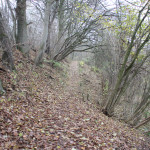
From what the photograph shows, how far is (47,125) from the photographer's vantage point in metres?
4.16

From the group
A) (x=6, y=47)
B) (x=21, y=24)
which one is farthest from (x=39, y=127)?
(x=21, y=24)

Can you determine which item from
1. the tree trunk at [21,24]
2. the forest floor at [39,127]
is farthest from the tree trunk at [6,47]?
the tree trunk at [21,24]

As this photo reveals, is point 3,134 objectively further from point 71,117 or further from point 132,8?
point 132,8

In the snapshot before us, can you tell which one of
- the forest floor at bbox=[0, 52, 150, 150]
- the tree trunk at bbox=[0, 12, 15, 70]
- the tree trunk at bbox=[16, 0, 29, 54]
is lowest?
the forest floor at bbox=[0, 52, 150, 150]

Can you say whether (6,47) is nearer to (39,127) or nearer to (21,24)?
(39,127)

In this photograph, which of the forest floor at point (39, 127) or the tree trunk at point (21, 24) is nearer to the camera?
the forest floor at point (39, 127)

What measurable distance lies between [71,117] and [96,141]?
5.39ft

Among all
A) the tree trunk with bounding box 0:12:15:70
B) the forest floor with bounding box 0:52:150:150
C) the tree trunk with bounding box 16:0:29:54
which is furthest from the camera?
the tree trunk with bounding box 16:0:29:54

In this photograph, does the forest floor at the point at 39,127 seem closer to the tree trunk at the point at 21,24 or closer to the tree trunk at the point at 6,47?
the tree trunk at the point at 6,47

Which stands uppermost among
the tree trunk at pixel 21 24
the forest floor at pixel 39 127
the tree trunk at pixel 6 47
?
the tree trunk at pixel 21 24

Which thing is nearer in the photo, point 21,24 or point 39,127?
point 39,127

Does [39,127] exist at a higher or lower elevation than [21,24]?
lower

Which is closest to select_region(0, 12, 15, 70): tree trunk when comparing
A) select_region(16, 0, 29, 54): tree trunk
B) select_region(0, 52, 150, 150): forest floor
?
select_region(0, 52, 150, 150): forest floor

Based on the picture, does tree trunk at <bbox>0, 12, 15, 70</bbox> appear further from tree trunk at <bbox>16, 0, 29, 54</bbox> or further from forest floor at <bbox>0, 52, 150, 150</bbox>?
tree trunk at <bbox>16, 0, 29, 54</bbox>
